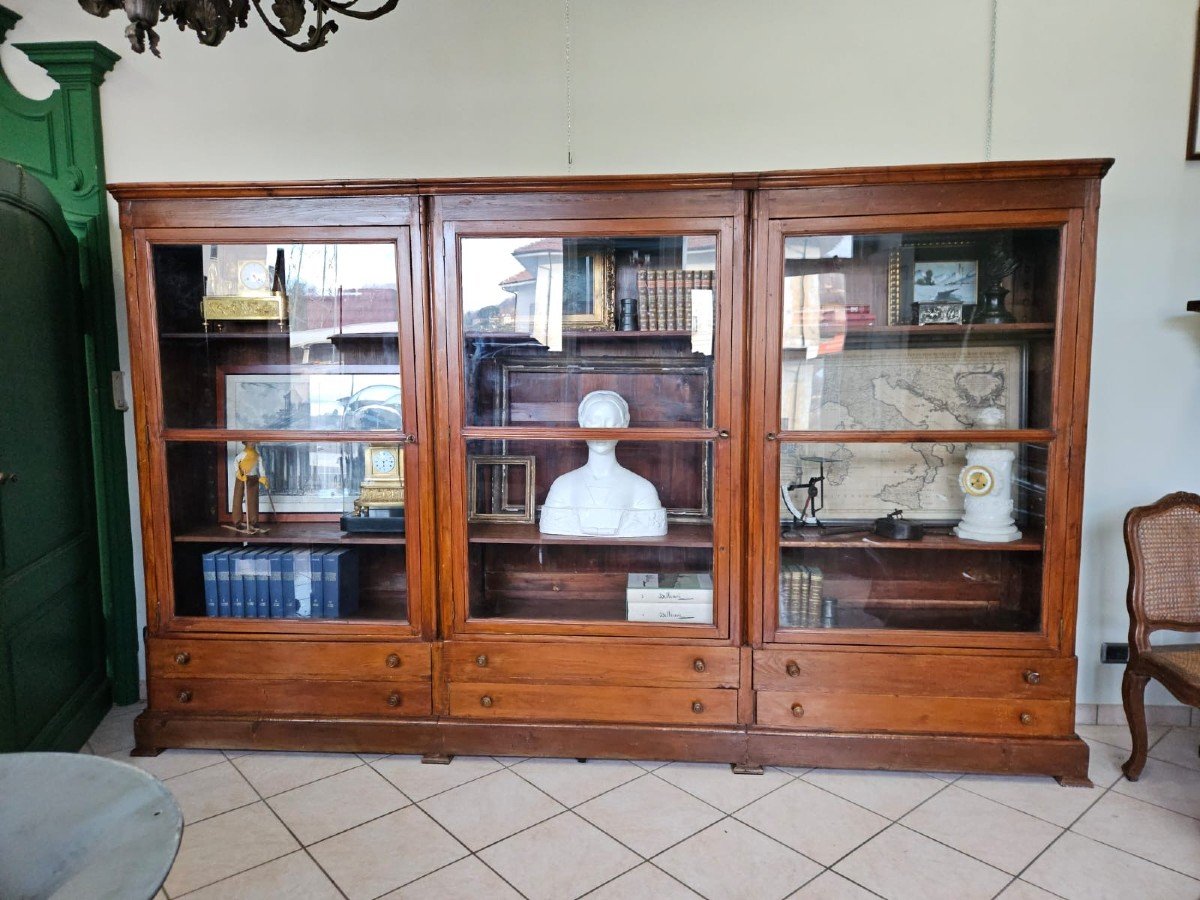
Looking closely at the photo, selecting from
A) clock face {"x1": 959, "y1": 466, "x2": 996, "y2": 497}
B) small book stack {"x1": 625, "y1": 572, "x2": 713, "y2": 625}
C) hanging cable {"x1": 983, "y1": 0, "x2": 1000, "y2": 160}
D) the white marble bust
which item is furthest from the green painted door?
hanging cable {"x1": 983, "y1": 0, "x2": 1000, "y2": 160}

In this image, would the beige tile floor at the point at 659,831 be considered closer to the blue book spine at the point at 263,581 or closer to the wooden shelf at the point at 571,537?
the blue book spine at the point at 263,581

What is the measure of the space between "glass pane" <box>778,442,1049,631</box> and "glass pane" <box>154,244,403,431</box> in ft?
4.69

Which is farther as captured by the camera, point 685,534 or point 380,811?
point 685,534

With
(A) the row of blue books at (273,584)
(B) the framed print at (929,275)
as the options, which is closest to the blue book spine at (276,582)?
(A) the row of blue books at (273,584)

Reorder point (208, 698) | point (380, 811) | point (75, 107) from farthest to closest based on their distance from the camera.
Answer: point (75, 107), point (208, 698), point (380, 811)

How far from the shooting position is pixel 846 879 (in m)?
1.86

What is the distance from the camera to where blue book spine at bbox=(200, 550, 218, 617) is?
2.51 meters

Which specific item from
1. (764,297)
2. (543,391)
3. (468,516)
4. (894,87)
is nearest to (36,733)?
(468,516)

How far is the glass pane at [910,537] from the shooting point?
233 cm

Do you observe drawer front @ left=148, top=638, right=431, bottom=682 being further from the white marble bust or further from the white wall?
the white wall

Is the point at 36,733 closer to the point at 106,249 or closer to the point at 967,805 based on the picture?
the point at 106,249

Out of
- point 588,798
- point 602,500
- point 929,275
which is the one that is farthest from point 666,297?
point 588,798

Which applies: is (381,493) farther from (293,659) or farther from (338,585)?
(293,659)

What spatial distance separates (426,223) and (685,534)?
4.41 feet
